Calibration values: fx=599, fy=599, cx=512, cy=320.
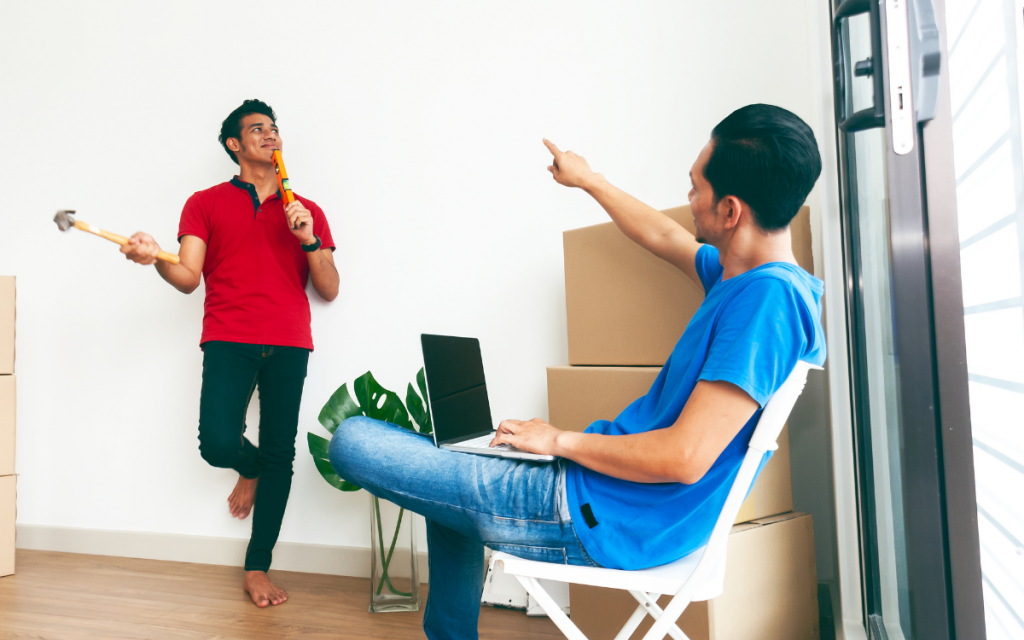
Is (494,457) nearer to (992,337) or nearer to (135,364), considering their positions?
(992,337)

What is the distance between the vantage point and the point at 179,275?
6.39 ft

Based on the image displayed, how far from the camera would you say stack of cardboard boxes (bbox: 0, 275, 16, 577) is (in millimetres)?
2119

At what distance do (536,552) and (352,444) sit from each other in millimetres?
360

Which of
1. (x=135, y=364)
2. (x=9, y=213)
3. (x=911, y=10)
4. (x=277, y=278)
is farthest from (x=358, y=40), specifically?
(x=911, y=10)

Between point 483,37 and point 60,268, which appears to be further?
point 60,268

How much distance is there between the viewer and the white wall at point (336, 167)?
189 centimetres

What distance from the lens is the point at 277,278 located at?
206 centimetres

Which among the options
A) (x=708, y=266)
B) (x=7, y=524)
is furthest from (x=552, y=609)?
(x=7, y=524)

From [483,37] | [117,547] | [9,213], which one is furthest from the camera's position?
[9,213]

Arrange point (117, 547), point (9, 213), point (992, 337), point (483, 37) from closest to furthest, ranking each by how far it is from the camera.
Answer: point (992, 337) < point (483, 37) < point (117, 547) < point (9, 213)

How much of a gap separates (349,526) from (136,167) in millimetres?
1676

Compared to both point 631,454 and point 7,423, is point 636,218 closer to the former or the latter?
point 631,454

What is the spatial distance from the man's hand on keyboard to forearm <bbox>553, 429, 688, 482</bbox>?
1 centimetres

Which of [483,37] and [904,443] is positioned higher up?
[483,37]
